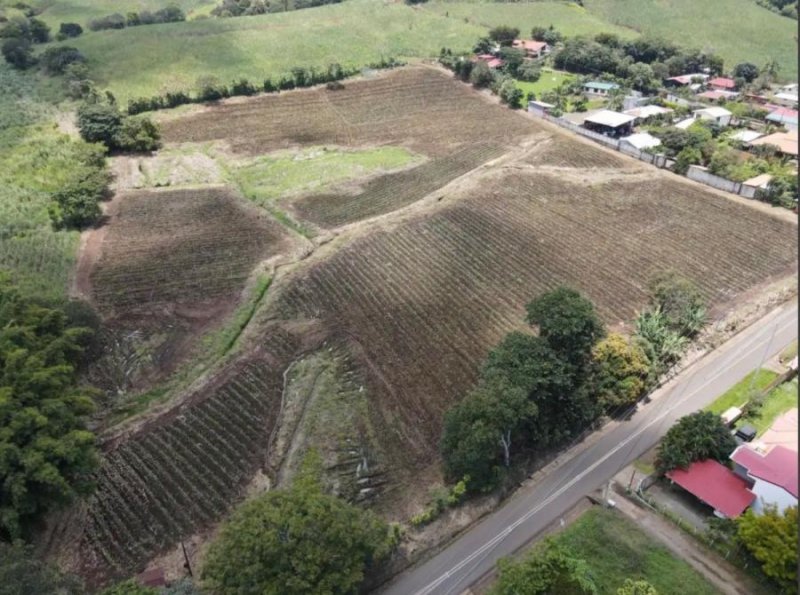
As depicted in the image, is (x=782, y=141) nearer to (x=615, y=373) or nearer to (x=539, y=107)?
(x=539, y=107)

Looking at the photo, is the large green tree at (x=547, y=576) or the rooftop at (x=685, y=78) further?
the rooftop at (x=685, y=78)

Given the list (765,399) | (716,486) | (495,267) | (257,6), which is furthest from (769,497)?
(257,6)

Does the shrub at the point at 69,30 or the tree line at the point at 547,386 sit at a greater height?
the shrub at the point at 69,30

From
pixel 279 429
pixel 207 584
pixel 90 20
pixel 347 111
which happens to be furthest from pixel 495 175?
pixel 90 20

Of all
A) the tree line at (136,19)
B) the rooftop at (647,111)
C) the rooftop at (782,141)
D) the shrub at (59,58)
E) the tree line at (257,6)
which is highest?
the tree line at (257,6)

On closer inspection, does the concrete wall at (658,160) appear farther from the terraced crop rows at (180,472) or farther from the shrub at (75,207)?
the shrub at (75,207)

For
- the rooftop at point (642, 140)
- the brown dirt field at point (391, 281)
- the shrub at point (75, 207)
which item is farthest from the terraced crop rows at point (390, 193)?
the shrub at point (75, 207)

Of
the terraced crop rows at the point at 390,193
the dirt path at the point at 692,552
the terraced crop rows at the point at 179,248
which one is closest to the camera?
the dirt path at the point at 692,552

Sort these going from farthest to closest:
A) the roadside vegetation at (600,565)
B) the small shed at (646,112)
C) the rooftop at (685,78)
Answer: the rooftop at (685,78)
the small shed at (646,112)
the roadside vegetation at (600,565)
